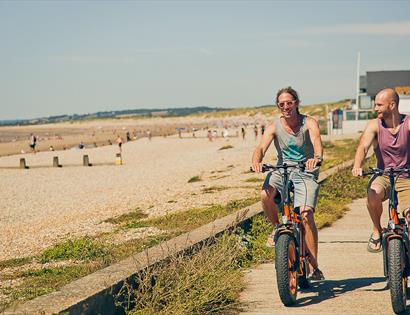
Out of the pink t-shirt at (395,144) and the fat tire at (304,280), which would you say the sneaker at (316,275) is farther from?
the pink t-shirt at (395,144)

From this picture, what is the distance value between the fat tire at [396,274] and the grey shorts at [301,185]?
914 millimetres

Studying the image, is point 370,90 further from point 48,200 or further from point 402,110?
point 48,200

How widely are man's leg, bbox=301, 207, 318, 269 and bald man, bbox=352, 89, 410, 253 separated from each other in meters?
0.53

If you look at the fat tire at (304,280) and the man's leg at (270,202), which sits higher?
the man's leg at (270,202)

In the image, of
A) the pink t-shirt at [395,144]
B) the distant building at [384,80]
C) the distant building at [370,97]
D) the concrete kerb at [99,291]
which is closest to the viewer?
the concrete kerb at [99,291]

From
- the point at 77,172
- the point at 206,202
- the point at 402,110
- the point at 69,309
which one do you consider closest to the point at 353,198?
the point at 206,202

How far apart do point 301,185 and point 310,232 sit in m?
0.46

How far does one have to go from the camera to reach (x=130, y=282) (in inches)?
239

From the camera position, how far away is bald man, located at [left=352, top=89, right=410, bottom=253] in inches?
257

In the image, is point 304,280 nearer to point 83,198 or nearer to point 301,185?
point 301,185

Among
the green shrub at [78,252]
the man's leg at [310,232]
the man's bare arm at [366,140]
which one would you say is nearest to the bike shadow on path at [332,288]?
the man's leg at [310,232]

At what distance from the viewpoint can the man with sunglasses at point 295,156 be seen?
22.2 feet

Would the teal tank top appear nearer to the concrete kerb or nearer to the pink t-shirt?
the pink t-shirt

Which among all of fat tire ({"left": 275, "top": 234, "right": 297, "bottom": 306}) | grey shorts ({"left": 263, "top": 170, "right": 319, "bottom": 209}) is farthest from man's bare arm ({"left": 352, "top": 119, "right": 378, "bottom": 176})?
fat tire ({"left": 275, "top": 234, "right": 297, "bottom": 306})
